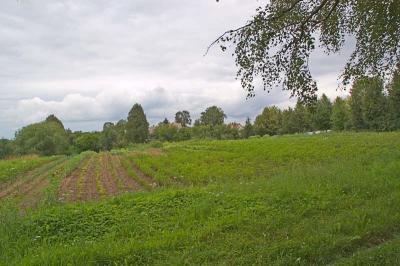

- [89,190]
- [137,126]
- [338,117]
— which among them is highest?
[137,126]

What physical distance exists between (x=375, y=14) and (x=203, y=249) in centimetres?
727

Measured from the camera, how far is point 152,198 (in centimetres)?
1209

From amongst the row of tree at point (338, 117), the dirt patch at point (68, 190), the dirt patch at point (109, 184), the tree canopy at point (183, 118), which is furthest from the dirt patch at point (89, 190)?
the tree canopy at point (183, 118)

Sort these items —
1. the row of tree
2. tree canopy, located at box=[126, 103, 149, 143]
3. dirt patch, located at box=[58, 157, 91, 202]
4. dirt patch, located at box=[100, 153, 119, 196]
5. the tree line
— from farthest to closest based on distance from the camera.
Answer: tree canopy, located at box=[126, 103, 149, 143] < the tree line < the row of tree < dirt patch, located at box=[100, 153, 119, 196] < dirt patch, located at box=[58, 157, 91, 202]

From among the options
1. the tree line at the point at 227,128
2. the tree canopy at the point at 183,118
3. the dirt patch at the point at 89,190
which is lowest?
the dirt patch at the point at 89,190

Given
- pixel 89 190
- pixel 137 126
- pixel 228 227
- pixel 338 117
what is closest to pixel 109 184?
pixel 89 190

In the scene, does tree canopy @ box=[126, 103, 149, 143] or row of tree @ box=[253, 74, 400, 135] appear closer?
row of tree @ box=[253, 74, 400, 135]

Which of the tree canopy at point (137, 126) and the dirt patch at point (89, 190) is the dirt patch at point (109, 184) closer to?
the dirt patch at point (89, 190)

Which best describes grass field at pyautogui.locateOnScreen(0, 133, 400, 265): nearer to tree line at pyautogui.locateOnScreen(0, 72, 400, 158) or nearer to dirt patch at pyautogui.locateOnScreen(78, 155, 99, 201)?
dirt patch at pyautogui.locateOnScreen(78, 155, 99, 201)

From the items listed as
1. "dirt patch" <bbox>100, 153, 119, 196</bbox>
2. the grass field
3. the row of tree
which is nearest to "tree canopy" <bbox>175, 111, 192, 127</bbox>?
the row of tree

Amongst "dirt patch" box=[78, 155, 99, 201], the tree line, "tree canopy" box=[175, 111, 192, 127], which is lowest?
"dirt patch" box=[78, 155, 99, 201]

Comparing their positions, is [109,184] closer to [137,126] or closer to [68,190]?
[68,190]

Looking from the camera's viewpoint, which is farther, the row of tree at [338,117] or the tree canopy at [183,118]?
the tree canopy at [183,118]

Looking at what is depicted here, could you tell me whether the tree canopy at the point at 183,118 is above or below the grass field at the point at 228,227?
above
